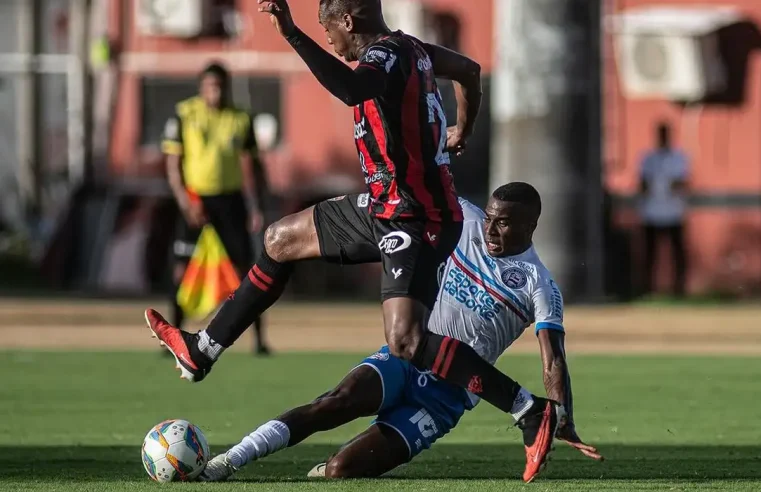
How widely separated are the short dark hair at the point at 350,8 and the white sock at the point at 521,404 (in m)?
1.74

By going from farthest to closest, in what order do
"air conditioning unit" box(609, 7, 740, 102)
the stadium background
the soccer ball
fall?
"air conditioning unit" box(609, 7, 740, 102), the stadium background, the soccer ball

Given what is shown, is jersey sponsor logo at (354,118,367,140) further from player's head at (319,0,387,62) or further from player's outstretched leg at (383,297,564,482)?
player's outstretched leg at (383,297,564,482)

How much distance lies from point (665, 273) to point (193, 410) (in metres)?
12.7

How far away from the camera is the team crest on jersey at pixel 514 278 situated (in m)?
7.78

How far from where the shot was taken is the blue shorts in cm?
785

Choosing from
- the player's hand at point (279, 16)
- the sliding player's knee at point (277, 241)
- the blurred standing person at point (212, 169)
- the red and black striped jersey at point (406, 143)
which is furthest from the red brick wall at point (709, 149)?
the player's hand at point (279, 16)

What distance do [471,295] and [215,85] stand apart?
6810 millimetres

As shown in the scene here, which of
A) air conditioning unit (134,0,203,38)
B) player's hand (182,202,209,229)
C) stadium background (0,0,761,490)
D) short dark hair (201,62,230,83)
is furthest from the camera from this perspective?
air conditioning unit (134,0,203,38)

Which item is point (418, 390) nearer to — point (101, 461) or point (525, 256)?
point (525, 256)

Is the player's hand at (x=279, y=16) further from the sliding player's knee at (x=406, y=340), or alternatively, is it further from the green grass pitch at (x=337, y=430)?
the green grass pitch at (x=337, y=430)

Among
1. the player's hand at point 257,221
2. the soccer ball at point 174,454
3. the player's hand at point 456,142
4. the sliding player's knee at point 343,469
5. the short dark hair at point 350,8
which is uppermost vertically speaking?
the short dark hair at point 350,8

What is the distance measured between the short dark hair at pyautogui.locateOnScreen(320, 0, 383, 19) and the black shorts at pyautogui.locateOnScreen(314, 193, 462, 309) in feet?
2.58

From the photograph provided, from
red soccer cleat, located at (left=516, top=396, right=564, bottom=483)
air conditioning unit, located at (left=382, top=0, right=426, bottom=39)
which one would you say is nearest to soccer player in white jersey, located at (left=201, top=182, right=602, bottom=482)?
red soccer cleat, located at (left=516, top=396, right=564, bottom=483)

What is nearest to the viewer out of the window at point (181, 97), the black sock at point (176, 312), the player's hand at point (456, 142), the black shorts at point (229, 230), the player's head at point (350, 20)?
the player's head at point (350, 20)
